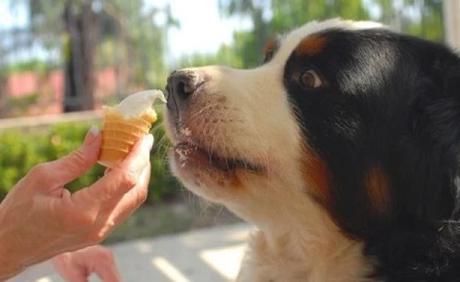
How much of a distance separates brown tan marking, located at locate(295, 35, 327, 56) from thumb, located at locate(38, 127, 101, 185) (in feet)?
2.18

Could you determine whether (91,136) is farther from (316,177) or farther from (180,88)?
(316,177)

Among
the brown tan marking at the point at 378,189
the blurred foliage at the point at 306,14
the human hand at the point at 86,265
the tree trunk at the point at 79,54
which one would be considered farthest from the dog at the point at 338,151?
the tree trunk at the point at 79,54

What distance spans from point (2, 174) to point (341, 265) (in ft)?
14.7

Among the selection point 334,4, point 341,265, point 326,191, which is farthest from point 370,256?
point 334,4

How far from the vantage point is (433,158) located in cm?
192

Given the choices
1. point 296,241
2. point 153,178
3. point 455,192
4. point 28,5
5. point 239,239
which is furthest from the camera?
point 28,5

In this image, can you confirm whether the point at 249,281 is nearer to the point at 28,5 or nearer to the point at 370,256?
the point at 370,256

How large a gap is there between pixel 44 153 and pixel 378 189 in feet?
15.6

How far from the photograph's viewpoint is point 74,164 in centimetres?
157

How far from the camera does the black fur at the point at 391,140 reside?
6.28 ft

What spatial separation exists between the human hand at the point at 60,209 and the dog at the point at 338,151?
388 mm

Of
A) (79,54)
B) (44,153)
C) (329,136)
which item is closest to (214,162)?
(329,136)

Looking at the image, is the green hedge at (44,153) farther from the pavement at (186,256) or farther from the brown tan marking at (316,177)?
the brown tan marking at (316,177)

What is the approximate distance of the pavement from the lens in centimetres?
443
